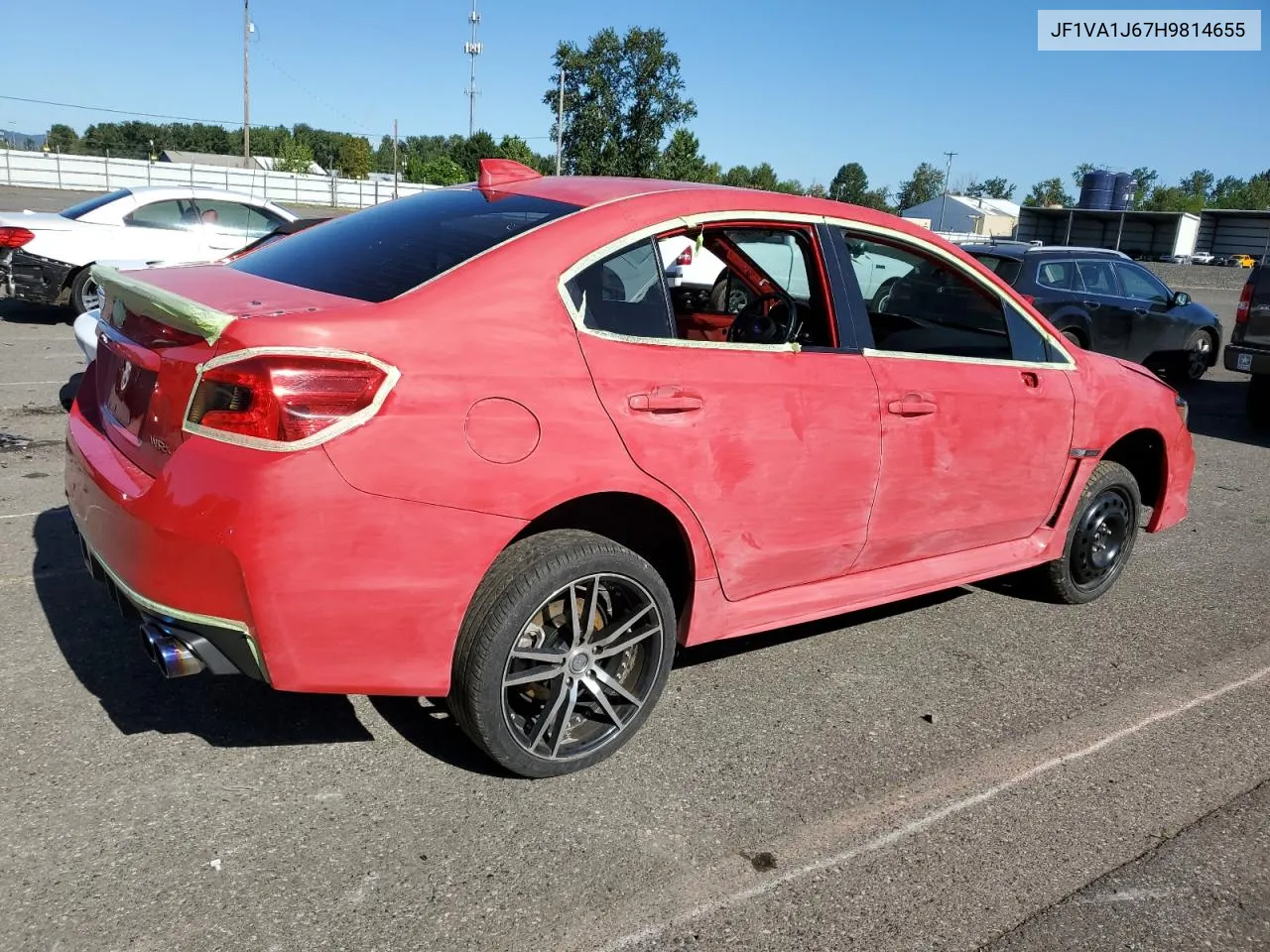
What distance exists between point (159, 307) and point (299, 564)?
2.83ft

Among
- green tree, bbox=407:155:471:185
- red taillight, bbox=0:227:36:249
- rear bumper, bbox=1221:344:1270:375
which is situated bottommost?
rear bumper, bbox=1221:344:1270:375

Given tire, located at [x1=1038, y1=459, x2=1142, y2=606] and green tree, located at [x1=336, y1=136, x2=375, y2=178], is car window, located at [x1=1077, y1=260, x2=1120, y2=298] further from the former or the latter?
green tree, located at [x1=336, y1=136, x2=375, y2=178]

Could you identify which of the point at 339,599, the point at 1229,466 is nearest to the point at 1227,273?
the point at 1229,466

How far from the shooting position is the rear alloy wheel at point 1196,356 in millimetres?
12672

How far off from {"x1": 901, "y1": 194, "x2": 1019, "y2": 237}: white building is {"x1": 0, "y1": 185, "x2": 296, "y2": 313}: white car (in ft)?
273

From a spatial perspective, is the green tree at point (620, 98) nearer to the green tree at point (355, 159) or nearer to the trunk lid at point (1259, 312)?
A: the green tree at point (355, 159)

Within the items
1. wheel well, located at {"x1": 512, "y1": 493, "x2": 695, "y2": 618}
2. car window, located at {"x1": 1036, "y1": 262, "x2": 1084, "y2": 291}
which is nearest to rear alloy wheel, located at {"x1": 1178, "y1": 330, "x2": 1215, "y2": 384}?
car window, located at {"x1": 1036, "y1": 262, "x2": 1084, "y2": 291}

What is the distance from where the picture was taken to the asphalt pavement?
257 cm

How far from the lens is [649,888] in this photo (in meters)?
2.71

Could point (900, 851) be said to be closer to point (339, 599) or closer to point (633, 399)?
point (633, 399)

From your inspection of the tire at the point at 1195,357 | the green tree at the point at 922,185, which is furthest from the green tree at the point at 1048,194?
the tire at the point at 1195,357

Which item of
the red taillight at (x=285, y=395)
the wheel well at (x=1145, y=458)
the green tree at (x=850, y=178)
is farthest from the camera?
the green tree at (x=850, y=178)

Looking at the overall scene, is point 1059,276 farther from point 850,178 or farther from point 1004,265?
point 850,178

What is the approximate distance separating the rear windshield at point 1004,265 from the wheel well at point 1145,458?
6.03 m
